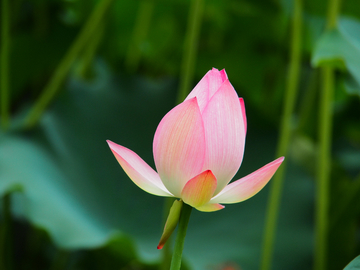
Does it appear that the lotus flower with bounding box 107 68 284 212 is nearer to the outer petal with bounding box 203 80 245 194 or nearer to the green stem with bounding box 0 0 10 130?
the outer petal with bounding box 203 80 245 194

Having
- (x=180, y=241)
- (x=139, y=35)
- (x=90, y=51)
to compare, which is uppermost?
(x=139, y=35)

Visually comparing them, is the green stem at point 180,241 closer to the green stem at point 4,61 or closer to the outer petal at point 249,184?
the outer petal at point 249,184

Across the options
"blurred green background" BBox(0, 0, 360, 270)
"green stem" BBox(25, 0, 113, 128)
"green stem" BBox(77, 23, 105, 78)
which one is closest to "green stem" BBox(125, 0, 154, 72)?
"blurred green background" BBox(0, 0, 360, 270)

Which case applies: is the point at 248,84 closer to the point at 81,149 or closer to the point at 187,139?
the point at 81,149

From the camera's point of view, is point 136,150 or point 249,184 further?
point 136,150

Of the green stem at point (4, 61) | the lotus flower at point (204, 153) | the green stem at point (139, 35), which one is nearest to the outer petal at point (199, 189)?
the lotus flower at point (204, 153)

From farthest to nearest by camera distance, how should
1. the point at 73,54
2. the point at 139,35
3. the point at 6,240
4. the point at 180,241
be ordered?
1. the point at 139,35
2. the point at 73,54
3. the point at 6,240
4. the point at 180,241

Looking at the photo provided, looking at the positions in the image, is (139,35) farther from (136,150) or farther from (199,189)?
(199,189)

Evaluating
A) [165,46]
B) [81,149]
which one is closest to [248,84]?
[165,46]

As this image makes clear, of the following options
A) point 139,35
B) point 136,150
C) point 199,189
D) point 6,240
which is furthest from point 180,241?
point 139,35
